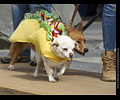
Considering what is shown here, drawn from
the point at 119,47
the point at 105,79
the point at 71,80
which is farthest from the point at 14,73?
the point at 119,47

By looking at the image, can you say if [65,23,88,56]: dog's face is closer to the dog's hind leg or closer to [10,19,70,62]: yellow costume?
[10,19,70,62]: yellow costume

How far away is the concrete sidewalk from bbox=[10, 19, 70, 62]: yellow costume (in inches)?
16.1

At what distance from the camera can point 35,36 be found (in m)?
5.40

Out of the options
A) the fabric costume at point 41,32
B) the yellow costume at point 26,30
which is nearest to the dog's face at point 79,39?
the fabric costume at point 41,32

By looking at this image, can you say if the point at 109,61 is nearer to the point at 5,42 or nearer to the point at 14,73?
the point at 14,73

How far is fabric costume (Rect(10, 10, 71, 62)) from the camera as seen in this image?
5.12m

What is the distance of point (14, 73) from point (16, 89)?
52.9 inches

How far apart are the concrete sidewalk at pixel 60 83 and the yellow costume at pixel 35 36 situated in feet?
1.34

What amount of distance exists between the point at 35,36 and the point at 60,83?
82 cm

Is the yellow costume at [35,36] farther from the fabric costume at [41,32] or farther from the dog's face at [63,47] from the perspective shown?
the dog's face at [63,47]

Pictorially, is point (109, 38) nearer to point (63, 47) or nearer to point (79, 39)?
point (79, 39)

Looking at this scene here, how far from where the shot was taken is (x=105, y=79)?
5.24 metres

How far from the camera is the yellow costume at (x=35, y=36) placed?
5.06 meters

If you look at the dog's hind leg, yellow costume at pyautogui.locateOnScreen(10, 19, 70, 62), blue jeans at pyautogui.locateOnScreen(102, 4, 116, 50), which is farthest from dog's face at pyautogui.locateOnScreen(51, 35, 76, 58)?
the dog's hind leg
